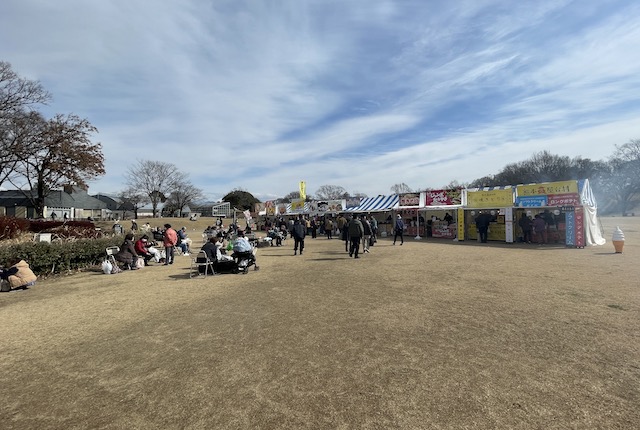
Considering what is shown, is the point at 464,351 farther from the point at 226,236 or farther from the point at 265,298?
the point at 226,236

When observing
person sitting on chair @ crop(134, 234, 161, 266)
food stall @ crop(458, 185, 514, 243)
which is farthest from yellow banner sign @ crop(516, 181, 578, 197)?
person sitting on chair @ crop(134, 234, 161, 266)

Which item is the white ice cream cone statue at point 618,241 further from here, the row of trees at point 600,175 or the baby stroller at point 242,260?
the row of trees at point 600,175

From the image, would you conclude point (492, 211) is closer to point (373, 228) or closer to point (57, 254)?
point (373, 228)

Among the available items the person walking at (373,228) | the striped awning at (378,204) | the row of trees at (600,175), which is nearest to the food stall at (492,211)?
the striped awning at (378,204)

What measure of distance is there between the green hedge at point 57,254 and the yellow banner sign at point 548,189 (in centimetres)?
1731

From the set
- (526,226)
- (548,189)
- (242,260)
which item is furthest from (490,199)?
(242,260)

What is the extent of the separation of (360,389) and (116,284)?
7.52 meters

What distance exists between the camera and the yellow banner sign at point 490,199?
1592 cm

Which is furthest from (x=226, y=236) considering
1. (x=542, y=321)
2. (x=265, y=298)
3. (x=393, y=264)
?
(x=542, y=321)

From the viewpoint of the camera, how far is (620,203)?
178 feet

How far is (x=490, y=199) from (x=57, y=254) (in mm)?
17794

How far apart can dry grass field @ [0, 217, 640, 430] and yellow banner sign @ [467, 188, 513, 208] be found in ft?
30.5

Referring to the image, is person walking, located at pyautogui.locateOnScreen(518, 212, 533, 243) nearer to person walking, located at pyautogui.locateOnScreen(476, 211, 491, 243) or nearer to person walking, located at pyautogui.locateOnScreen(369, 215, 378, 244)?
person walking, located at pyautogui.locateOnScreen(476, 211, 491, 243)

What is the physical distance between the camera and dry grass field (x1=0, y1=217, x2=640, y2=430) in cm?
257
